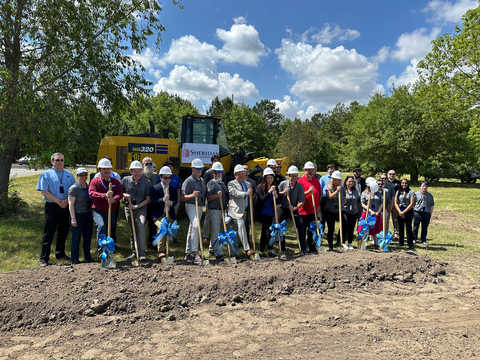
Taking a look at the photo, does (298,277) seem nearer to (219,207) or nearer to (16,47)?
(219,207)

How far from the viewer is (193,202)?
20.5ft

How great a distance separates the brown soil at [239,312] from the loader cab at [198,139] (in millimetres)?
5067

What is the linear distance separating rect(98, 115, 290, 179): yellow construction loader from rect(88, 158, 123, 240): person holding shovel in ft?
13.0

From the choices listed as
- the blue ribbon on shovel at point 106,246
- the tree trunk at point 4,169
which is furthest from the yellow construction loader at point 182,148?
the blue ribbon on shovel at point 106,246

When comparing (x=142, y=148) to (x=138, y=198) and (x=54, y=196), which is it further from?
(x=54, y=196)

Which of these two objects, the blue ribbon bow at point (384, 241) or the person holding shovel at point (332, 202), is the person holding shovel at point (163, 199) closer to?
the person holding shovel at point (332, 202)

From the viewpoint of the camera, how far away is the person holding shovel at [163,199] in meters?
6.16

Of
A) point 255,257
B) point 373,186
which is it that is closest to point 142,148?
point 255,257

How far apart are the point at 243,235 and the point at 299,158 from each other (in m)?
40.1

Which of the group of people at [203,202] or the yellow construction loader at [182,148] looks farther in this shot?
the yellow construction loader at [182,148]

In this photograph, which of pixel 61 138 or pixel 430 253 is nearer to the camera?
pixel 430 253

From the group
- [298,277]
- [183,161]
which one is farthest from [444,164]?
[298,277]

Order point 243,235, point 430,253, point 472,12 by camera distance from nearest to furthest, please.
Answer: point 243,235
point 430,253
point 472,12

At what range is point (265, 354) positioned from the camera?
3480mm
